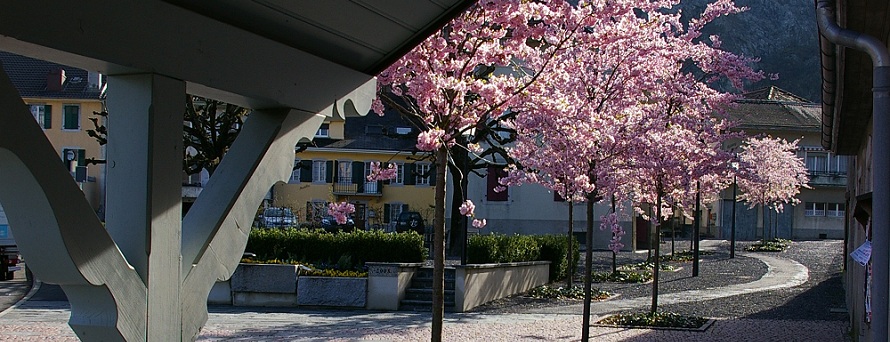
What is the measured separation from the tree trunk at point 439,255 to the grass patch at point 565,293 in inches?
467

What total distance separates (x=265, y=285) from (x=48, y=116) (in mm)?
36226

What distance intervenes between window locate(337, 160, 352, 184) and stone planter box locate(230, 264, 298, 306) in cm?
3733

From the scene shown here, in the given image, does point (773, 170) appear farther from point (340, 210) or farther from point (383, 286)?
point (340, 210)

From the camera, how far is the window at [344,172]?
56.8 metres

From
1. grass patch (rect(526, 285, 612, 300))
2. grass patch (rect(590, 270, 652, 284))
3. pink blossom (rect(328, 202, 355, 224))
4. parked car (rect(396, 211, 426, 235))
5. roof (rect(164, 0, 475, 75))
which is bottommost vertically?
grass patch (rect(526, 285, 612, 300))

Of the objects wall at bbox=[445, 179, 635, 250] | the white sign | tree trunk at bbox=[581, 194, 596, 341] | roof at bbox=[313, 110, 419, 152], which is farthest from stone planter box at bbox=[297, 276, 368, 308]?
roof at bbox=[313, 110, 419, 152]

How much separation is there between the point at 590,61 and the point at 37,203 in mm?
12844

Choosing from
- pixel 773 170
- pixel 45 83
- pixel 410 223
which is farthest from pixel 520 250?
pixel 45 83

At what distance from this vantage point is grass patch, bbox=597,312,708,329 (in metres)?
15.7

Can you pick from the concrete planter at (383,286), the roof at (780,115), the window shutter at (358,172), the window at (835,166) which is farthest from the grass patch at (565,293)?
the window at (835,166)

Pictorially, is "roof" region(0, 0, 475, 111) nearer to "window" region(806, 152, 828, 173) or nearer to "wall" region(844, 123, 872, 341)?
"wall" region(844, 123, 872, 341)

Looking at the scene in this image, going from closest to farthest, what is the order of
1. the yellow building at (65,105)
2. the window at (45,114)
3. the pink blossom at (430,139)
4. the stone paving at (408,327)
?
1. the pink blossom at (430,139)
2. the stone paving at (408,327)
3. the yellow building at (65,105)
4. the window at (45,114)

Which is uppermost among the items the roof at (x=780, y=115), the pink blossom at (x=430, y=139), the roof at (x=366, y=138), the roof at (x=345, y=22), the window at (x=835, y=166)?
the roof at (x=780, y=115)

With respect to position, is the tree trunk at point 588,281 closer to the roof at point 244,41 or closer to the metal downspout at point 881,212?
the metal downspout at point 881,212
